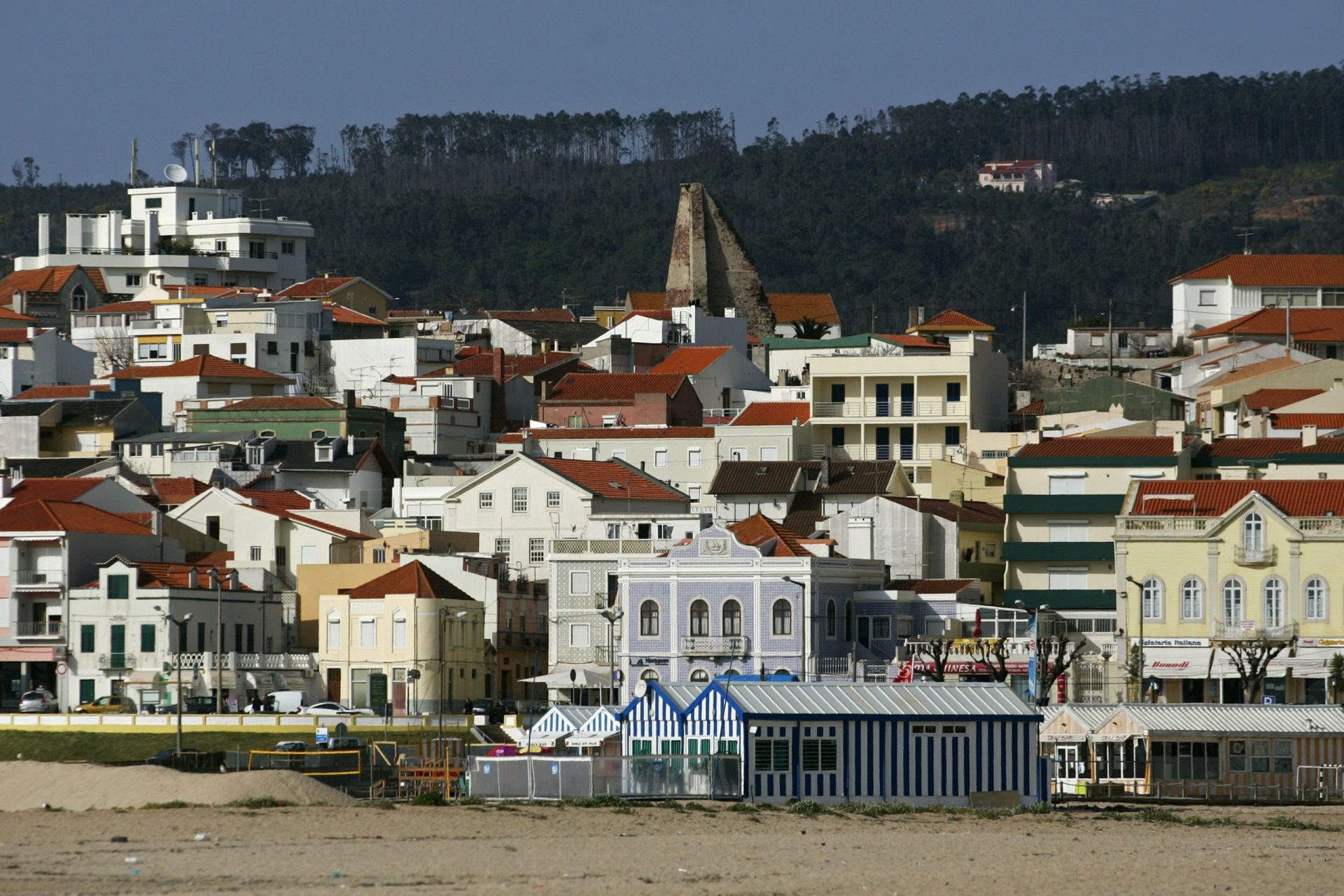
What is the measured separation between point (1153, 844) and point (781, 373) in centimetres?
7590

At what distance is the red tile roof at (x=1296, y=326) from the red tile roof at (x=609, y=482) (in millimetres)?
41927

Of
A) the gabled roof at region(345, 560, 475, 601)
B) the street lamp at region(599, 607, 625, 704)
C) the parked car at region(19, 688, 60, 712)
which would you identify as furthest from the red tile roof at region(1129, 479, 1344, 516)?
the parked car at region(19, 688, 60, 712)

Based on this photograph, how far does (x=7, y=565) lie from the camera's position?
83062mm

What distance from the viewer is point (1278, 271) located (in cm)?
14138

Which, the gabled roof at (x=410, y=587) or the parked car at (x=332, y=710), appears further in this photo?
the gabled roof at (x=410, y=587)

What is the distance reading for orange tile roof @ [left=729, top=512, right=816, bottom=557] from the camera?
7900 centimetres

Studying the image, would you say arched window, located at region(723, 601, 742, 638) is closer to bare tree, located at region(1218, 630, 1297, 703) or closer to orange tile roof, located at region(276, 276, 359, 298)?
bare tree, located at region(1218, 630, 1297, 703)

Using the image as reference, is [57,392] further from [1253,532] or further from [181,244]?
[1253,532]

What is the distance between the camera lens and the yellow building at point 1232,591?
74.8 meters

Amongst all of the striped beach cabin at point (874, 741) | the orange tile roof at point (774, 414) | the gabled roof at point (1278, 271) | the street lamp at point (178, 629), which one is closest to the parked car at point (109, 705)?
the street lamp at point (178, 629)

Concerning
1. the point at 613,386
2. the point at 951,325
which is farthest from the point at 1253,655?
the point at 951,325

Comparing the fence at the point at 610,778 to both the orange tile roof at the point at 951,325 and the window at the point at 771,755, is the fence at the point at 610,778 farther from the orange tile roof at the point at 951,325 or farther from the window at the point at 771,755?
the orange tile roof at the point at 951,325

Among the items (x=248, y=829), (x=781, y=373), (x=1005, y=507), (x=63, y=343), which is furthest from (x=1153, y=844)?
(x=63, y=343)

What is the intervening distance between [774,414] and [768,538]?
25.9m
